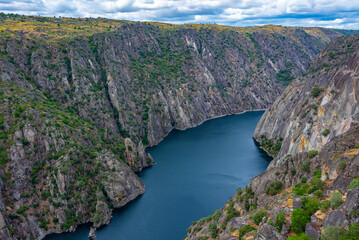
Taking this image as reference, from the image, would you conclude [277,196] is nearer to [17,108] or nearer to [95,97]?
[17,108]

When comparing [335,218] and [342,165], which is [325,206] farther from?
[342,165]

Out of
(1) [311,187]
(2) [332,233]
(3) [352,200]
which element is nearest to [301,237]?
(2) [332,233]

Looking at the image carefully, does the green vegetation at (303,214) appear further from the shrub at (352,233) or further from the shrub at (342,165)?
the shrub at (342,165)

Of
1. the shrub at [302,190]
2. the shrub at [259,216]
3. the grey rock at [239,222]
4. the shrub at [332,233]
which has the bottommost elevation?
the grey rock at [239,222]

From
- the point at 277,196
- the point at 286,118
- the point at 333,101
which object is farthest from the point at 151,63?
the point at 277,196

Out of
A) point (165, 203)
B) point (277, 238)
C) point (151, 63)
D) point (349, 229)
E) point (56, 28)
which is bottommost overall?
point (165, 203)

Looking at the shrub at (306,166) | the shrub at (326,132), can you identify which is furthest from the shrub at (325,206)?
the shrub at (326,132)

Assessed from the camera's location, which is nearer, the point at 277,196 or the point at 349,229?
the point at 349,229
